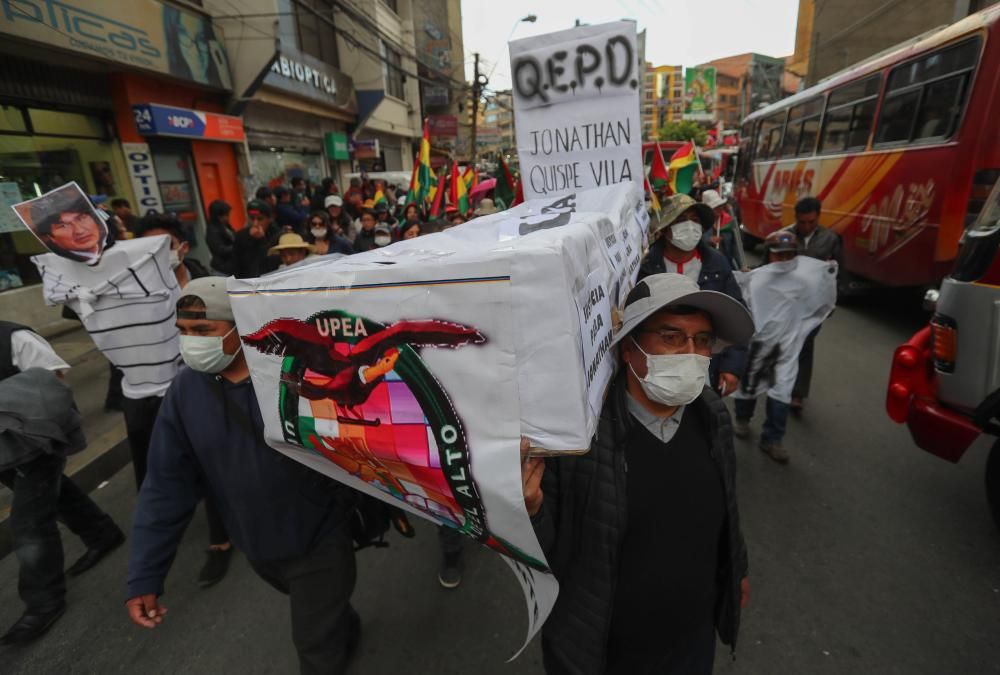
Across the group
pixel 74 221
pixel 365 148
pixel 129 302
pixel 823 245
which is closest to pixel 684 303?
pixel 129 302

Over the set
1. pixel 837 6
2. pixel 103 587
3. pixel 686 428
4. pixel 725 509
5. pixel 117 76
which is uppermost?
pixel 837 6

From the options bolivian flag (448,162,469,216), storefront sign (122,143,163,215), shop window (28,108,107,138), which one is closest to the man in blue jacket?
bolivian flag (448,162,469,216)

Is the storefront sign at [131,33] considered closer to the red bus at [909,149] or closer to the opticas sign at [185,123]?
the opticas sign at [185,123]

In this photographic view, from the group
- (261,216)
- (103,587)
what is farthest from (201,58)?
(103,587)

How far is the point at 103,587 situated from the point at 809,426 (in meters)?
5.06

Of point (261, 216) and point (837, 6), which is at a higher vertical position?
point (837, 6)

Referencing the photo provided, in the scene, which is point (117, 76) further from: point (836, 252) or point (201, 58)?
point (836, 252)

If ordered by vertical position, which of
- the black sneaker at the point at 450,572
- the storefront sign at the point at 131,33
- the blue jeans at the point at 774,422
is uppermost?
the storefront sign at the point at 131,33

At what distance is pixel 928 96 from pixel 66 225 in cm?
831

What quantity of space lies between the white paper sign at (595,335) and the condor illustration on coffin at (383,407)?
0.23 meters

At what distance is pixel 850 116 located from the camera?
754 cm

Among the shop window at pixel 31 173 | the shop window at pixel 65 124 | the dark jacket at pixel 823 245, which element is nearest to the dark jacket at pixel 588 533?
the dark jacket at pixel 823 245

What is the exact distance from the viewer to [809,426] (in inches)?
163

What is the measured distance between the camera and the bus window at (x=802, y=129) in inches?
344
